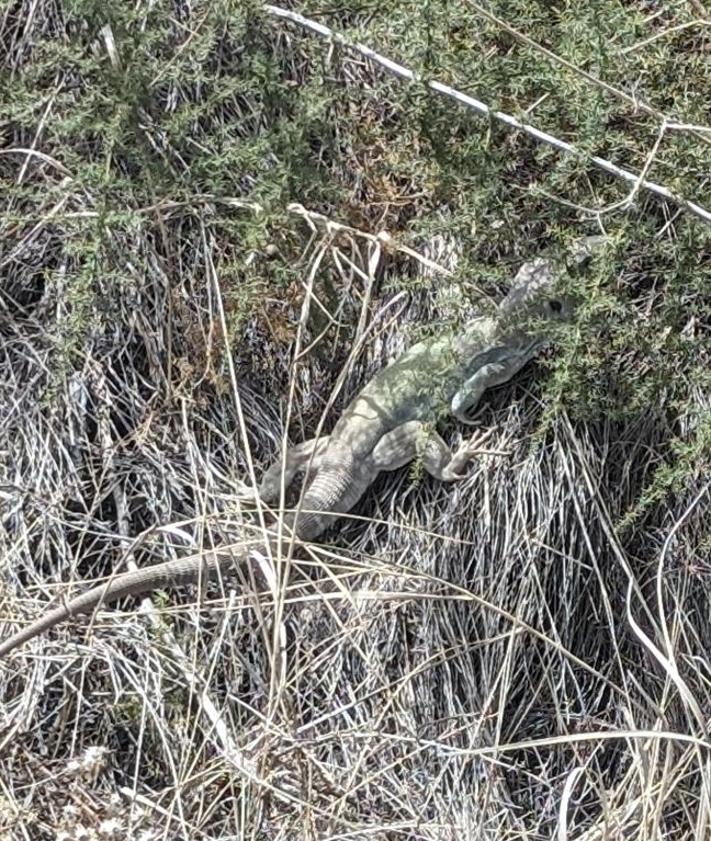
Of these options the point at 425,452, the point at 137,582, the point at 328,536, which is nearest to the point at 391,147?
the point at 425,452

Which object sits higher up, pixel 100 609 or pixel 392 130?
pixel 392 130

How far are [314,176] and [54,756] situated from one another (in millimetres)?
1849

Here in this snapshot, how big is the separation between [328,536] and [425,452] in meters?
0.41

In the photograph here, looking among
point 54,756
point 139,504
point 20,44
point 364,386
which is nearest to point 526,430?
point 364,386

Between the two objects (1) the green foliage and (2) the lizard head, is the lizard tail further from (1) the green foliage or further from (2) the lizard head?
(2) the lizard head

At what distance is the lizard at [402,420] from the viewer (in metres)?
3.51

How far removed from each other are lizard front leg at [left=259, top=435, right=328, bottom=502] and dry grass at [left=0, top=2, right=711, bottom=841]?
83 mm

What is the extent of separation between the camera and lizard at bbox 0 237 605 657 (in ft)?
11.5

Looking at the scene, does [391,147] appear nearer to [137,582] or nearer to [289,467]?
[289,467]

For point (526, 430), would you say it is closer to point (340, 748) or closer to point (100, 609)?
point (340, 748)

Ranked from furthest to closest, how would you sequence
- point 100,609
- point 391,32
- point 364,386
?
point 364,386, point 100,609, point 391,32

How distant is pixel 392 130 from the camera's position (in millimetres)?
3715

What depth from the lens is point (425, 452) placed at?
360 centimetres

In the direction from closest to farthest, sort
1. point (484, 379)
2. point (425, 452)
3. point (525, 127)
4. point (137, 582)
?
point (525, 127) < point (137, 582) < point (425, 452) < point (484, 379)
